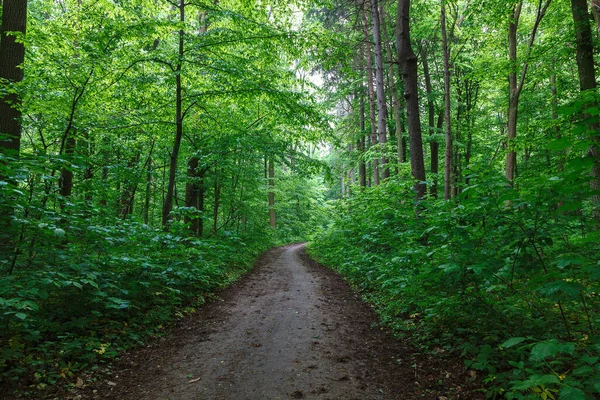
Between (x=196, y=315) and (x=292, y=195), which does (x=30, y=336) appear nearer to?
(x=196, y=315)

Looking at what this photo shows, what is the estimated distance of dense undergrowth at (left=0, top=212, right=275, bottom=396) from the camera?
11.3ft

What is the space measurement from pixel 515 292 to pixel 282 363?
281cm

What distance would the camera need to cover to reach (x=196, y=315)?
6.13 meters

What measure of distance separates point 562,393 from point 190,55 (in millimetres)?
8817

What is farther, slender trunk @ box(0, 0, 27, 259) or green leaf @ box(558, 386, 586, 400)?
slender trunk @ box(0, 0, 27, 259)

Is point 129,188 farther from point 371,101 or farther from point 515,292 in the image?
point 515,292

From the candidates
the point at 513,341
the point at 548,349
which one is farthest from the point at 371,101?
the point at 548,349

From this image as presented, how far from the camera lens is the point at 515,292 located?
11.1 ft

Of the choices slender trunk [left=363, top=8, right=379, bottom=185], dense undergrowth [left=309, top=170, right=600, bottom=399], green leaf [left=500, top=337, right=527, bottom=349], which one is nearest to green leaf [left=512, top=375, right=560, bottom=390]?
dense undergrowth [left=309, top=170, right=600, bottom=399]

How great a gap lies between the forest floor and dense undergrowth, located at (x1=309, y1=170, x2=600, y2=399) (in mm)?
409

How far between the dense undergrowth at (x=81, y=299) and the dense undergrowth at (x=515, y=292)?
4141 mm

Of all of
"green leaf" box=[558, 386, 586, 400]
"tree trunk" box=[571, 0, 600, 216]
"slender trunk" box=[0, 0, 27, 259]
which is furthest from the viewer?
"tree trunk" box=[571, 0, 600, 216]

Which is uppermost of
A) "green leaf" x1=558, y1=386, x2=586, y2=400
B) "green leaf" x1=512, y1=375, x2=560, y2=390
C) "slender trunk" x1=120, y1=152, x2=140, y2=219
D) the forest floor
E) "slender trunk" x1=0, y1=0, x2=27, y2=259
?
"slender trunk" x1=0, y1=0, x2=27, y2=259

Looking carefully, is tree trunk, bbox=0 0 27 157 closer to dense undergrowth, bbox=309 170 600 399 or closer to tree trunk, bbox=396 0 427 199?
dense undergrowth, bbox=309 170 600 399
